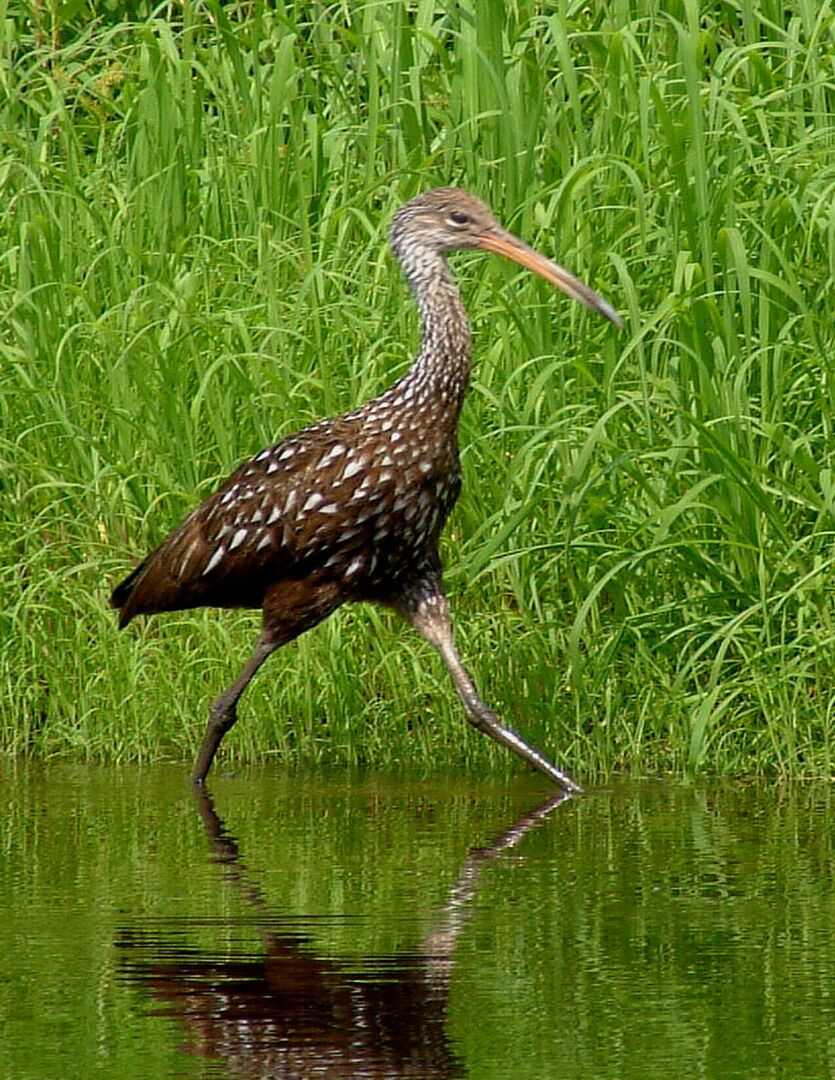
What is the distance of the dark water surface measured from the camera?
157 inches

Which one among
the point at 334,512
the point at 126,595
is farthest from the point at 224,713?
the point at 334,512

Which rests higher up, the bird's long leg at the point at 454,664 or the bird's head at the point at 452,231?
the bird's head at the point at 452,231

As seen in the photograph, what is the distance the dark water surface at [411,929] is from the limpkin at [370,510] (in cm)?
44

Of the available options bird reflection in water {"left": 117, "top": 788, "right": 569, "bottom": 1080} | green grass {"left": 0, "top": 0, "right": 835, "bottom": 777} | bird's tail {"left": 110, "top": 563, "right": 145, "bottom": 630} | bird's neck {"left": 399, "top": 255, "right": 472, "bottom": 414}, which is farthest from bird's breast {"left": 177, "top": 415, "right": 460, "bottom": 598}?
bird reflection in water {"left": 117, "top": 788, "right": 569, "bottom": 1080}

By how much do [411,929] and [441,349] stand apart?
81.3 inches

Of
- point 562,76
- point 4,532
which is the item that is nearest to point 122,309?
point 4,532

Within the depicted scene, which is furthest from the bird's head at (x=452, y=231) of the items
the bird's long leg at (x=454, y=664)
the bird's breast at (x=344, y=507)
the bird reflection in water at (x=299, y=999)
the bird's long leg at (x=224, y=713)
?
the bird reflection in water at (x=299, y=999)

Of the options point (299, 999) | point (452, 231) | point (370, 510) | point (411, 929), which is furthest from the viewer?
point (452, 231)

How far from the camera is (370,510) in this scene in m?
6.32

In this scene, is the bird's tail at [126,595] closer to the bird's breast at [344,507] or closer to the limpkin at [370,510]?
the limpkin at [370,510]

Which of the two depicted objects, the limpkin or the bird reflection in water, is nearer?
the bird reflection in water

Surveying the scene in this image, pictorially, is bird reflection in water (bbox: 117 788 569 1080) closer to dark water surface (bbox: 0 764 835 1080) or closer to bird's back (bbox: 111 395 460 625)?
dark water surface (bbox: 0 764 835 1080)

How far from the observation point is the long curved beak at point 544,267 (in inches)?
259

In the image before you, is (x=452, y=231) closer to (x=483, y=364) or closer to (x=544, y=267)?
(x=544, y=267)
